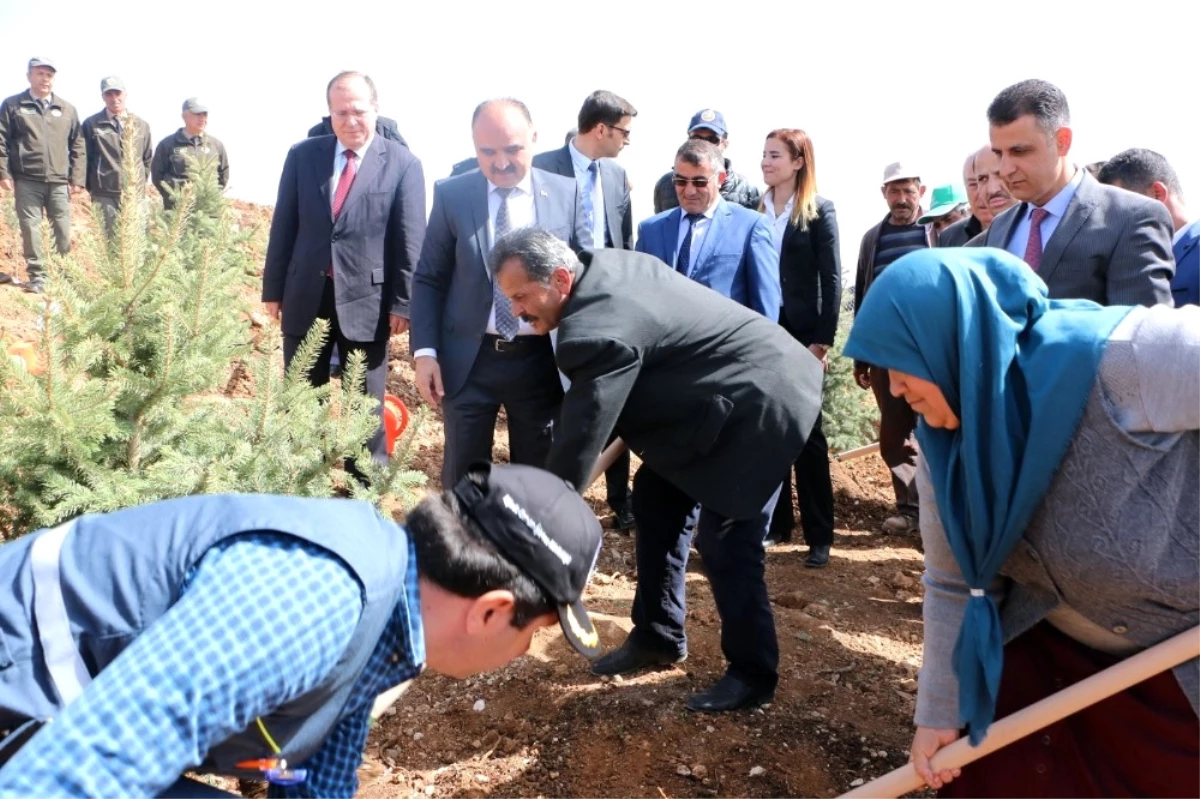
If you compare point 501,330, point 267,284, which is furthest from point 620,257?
point 267,284

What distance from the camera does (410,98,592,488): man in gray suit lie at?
3895mm

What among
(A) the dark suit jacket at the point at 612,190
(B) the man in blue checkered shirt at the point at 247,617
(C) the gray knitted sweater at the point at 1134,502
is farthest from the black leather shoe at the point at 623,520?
(B) the man in blue checkered shirt at the point at 247,617

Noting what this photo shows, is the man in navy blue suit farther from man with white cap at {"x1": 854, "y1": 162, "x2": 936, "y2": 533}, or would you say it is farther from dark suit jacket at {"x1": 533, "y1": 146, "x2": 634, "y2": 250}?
man with white cap at {"x1": 854, "y1": 162, "x2": 936, "y2": 533}

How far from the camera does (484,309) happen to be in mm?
3893

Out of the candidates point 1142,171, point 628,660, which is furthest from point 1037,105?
point 628,660

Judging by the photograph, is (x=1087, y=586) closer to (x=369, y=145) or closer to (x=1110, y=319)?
(x=1110, y=319)

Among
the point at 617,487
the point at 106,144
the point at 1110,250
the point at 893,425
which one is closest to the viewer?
the point at 1110,250

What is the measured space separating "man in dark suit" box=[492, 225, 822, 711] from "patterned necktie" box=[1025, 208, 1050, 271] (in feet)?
2.40

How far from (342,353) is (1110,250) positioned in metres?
3.25

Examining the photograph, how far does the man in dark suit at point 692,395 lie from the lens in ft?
9.32

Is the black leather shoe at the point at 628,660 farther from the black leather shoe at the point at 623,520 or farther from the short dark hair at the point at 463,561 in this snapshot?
the short dark hair at the point at 463,561

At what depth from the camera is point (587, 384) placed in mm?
2812

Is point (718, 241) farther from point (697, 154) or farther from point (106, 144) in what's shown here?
point (106, 144)

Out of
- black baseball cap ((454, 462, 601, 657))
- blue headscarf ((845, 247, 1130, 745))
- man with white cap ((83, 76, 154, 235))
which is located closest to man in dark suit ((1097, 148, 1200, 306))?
blue headscarf ((845, 247, 1130, 745))
